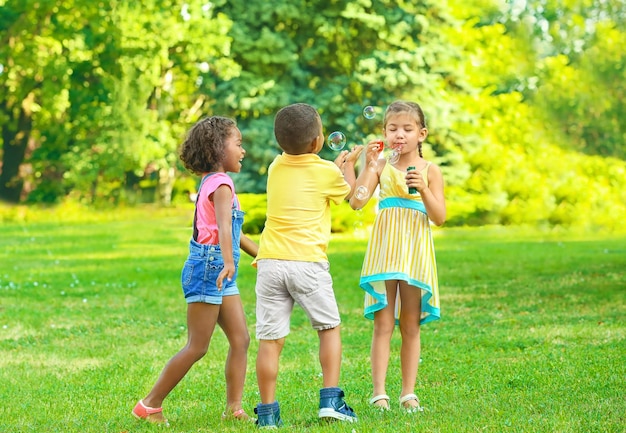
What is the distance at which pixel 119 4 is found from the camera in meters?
32.3

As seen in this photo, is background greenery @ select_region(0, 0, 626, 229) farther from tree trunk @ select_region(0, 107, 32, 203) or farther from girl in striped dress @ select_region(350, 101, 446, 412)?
girl in striped dress @ select_region(350, 101, 446, 412)

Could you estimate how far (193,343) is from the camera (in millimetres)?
5375

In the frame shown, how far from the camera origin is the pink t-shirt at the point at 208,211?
5.30 meters

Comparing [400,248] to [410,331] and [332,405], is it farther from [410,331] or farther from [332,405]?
[332,405]

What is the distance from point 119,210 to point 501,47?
14.8 m

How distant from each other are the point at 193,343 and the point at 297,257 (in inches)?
30.1

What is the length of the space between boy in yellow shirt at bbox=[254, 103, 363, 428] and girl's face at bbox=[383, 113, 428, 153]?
1.59ft

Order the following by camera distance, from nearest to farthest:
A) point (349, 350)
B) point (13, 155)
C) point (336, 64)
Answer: point (349, 350), point (336, 64), point (13, 155)

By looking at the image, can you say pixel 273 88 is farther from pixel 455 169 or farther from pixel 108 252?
pixel 108 252

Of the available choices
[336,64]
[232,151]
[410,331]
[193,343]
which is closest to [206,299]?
[193,343]

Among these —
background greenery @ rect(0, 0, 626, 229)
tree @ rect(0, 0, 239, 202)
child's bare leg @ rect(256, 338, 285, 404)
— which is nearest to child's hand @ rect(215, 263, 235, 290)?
child's bare leg @ rect(256, 338, 285, 404)

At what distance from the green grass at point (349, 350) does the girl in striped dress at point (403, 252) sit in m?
0.33

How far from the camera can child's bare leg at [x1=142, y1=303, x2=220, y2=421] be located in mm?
5332

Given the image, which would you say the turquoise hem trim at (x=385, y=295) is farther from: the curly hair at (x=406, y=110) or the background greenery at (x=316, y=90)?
the background greenery at (x=316, y=90)
